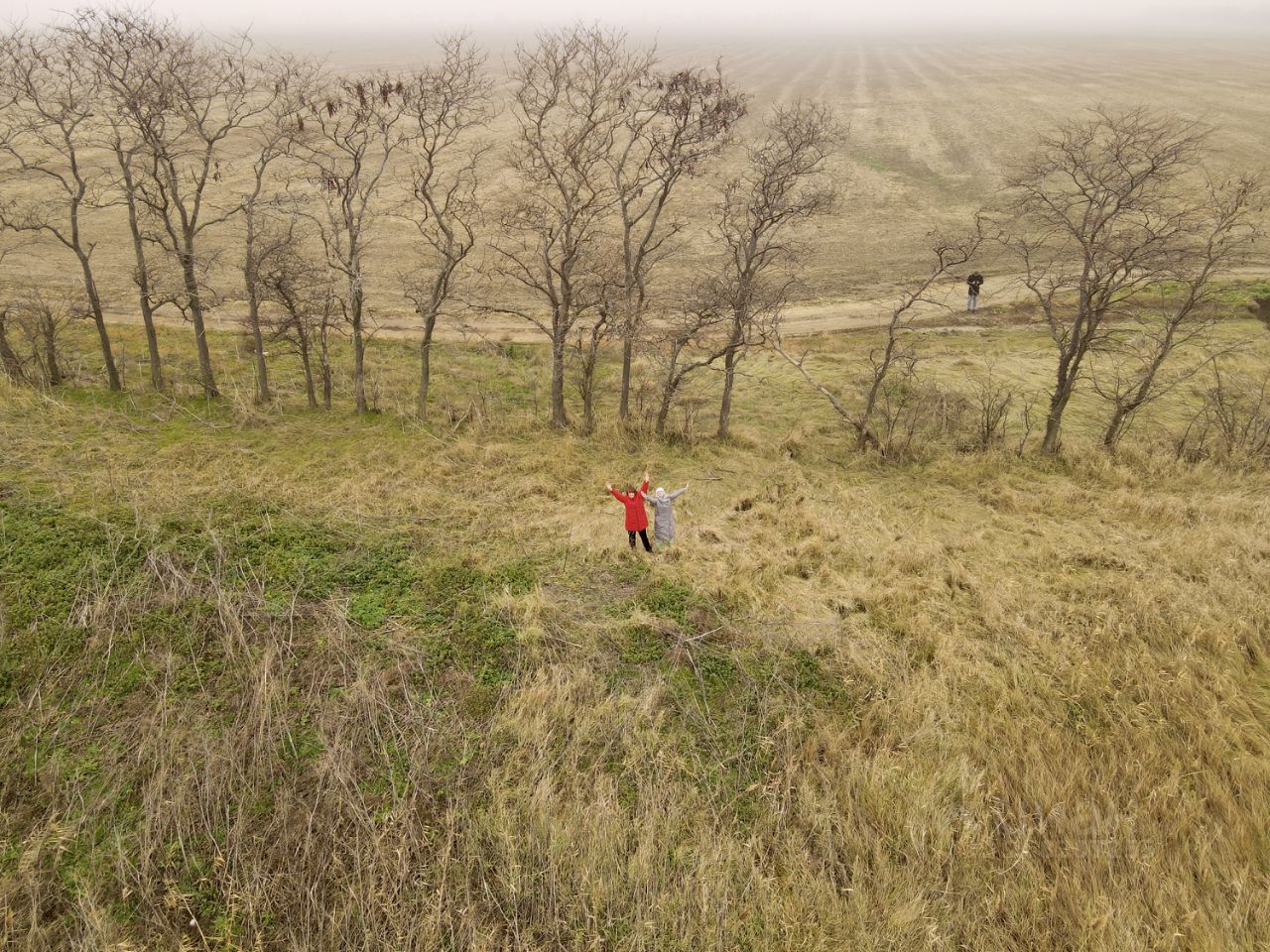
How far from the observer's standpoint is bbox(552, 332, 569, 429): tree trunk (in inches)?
699

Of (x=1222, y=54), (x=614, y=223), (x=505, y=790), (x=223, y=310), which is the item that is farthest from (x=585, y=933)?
(x=1222, y=54)

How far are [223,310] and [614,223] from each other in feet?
69.4

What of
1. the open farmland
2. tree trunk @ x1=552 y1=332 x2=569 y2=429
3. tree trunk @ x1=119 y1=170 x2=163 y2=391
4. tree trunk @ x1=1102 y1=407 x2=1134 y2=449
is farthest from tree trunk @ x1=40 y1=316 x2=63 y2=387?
tree trunk @ x1=1102 y1=407 x2=1134 y2=449

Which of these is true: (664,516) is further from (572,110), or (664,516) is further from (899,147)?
(899,147)

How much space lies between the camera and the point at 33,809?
241 inches

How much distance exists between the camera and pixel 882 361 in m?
24.2

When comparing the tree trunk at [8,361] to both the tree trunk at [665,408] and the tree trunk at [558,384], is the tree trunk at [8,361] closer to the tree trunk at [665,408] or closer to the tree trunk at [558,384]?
the tree trunk at [558,384]

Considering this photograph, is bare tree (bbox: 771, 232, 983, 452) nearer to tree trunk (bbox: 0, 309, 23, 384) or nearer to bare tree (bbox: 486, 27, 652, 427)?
bare tree (bbox: 486, 27, 652, 427)

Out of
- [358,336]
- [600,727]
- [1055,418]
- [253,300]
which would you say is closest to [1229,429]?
[1055,418]

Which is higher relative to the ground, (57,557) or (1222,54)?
(1222,54)

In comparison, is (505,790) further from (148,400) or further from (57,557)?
(148,400)

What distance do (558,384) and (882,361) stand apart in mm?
12988

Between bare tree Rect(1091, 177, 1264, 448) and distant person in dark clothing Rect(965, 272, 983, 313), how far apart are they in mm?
5291

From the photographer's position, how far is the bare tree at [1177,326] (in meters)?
15.4
